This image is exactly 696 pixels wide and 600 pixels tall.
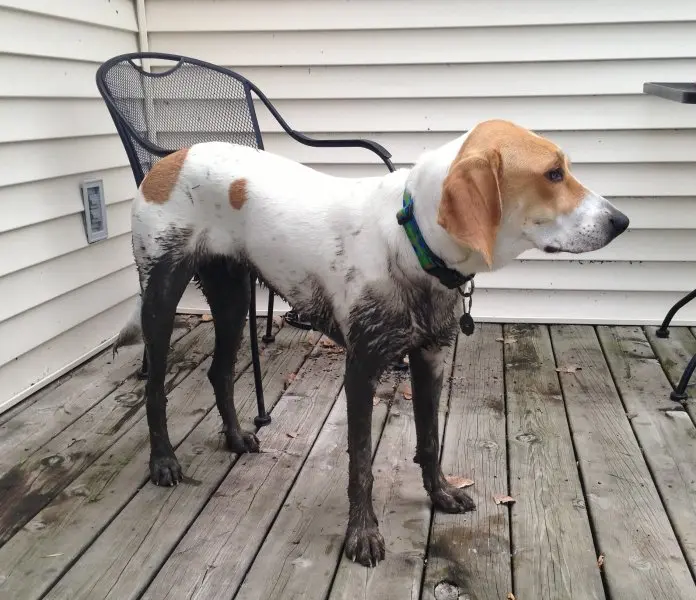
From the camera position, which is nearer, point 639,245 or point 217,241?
point 217,241

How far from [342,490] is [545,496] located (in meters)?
0.62

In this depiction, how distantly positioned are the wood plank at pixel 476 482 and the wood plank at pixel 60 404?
1413mm

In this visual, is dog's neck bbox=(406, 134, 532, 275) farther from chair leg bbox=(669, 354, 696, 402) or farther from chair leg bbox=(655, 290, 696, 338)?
chair leg bbox=(655, 290, 696, 338)

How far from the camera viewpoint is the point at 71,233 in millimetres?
3002

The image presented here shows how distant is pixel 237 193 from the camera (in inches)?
76.2

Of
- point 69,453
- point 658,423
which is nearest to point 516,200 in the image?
point 658,423

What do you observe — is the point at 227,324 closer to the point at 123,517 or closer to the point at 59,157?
the point at 123,517

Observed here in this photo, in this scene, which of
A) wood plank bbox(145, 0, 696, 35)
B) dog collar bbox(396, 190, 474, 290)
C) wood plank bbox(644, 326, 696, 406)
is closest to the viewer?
dog collar bbox(396, 190, 474, 290)

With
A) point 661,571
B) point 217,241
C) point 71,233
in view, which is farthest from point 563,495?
point 71,233

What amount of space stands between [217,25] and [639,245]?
2.37 m

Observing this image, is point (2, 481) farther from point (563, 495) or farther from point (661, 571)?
point (661, 571)

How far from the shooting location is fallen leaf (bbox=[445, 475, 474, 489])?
2.18 m

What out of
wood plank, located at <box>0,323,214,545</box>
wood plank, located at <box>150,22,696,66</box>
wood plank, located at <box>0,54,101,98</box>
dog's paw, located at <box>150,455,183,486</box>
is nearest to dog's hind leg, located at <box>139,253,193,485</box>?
dog's paw, located at <box>150,455,183,486</box>

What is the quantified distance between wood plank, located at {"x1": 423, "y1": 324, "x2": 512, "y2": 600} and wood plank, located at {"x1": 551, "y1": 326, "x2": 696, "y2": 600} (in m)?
0.27
